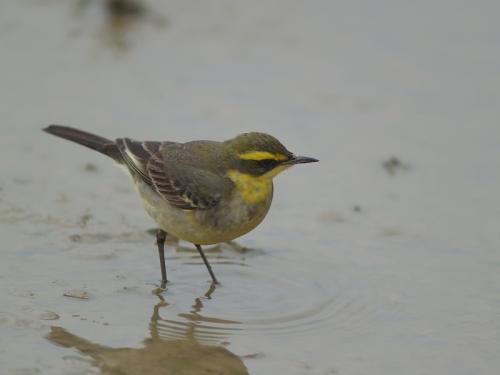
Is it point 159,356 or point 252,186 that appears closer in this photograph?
point 159,356

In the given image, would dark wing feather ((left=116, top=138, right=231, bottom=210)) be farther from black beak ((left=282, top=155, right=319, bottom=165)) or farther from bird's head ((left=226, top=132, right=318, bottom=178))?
black beak ((left=282, top=155, right=319, bottom=165))

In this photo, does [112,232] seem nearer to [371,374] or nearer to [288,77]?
[371,374]

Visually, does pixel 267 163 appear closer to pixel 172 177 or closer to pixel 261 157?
pixel 261 157

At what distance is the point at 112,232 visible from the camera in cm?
931

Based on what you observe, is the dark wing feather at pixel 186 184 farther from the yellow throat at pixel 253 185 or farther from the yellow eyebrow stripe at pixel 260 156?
the yellow eyebrow stripe at pixel 260 156

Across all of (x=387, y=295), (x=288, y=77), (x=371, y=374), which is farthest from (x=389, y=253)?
(x=288, y=77)

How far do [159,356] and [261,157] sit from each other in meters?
2.10

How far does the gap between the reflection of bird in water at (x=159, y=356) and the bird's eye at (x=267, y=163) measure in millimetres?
1718

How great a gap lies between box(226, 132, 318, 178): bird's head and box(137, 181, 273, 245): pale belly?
0.76 ft

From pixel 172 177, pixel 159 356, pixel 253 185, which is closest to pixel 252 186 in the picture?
pixel 253 185

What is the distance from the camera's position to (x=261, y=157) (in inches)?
333

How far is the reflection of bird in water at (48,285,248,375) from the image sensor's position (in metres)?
6.88

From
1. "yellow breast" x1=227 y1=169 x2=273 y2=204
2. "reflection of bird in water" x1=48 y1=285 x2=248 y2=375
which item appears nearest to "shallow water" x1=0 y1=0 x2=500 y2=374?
"reflection of bird in water" x1=48 y1=285 x2=248 y2=375

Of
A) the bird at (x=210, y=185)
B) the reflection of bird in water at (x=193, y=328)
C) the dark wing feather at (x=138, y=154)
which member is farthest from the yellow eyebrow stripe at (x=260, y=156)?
the reflection of bird in water at (x=193, y=328)
